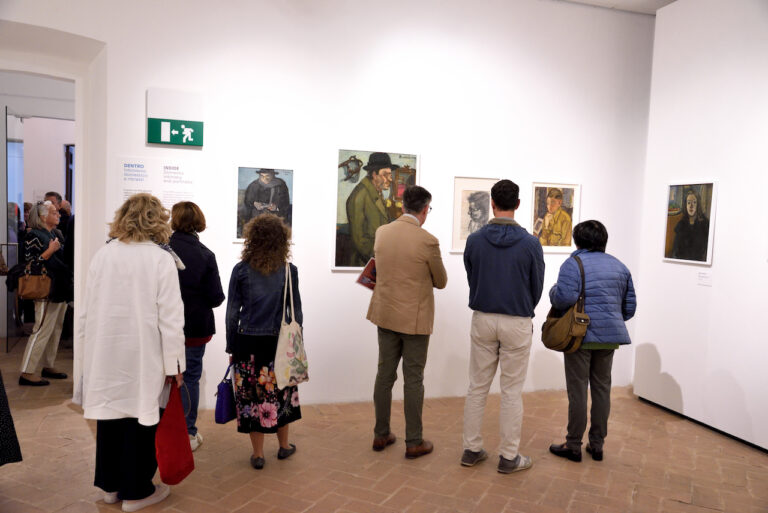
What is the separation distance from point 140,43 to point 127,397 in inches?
127

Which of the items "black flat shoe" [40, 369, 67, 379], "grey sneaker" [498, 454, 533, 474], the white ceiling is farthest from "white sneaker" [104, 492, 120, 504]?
the white ceiling

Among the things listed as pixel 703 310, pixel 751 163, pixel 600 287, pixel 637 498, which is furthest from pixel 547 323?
pixel 751 163

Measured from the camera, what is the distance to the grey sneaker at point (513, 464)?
425cm

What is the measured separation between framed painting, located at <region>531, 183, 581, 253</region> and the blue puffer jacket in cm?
200

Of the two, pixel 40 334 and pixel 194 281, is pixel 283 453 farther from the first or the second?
pixel 40 334

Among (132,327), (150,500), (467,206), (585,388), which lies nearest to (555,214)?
(467,206)

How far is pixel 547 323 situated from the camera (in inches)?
175

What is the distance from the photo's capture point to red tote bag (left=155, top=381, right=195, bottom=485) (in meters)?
3.43

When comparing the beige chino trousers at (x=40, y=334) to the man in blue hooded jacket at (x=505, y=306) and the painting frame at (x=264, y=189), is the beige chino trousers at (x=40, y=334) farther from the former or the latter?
the man in blue hooded jacket at (x=505, y=306)

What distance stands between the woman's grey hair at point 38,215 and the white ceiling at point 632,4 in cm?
624

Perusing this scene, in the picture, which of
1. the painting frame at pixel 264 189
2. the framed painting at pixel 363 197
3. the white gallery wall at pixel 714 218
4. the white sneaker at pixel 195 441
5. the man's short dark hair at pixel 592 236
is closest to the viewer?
the man's short dark hair at pixel 592 236

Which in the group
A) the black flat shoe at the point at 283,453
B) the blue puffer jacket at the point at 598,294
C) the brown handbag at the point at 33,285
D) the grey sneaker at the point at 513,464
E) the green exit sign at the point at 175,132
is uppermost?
the green exit sign at the point at 175,132

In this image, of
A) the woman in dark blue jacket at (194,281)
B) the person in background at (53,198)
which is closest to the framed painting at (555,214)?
the woman in dark blue jacket at (194,281)

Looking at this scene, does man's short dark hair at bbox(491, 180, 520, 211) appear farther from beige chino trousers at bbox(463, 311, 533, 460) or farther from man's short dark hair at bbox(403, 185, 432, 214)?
beige chino trousers at bbox(463, 311, 533, 460)
